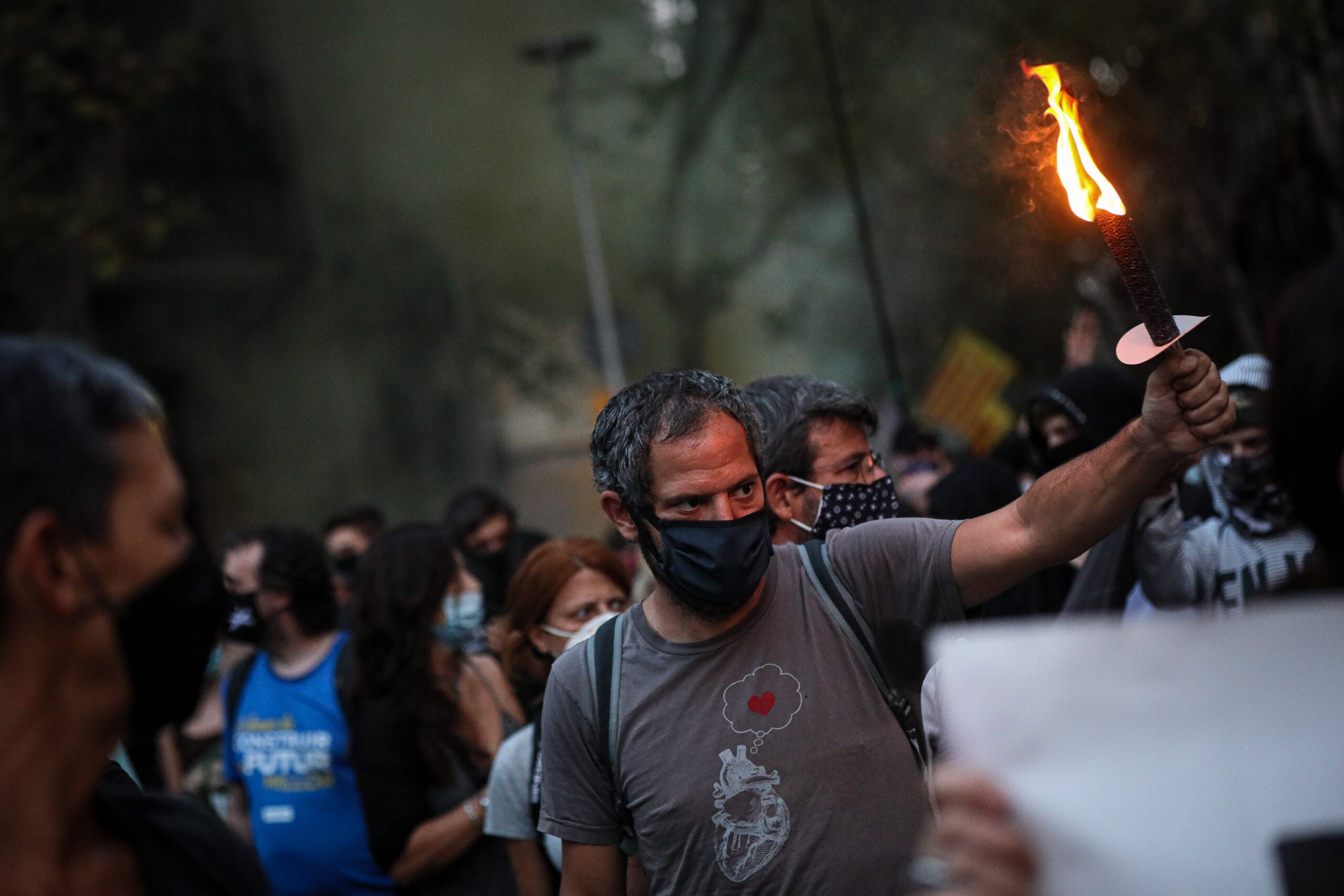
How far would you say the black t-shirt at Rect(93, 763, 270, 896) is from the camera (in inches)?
65.5

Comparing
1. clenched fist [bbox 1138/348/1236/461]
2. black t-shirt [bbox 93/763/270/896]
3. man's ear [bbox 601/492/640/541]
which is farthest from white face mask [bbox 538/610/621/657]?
clenched fist [bbox 1138/348/1236/461]

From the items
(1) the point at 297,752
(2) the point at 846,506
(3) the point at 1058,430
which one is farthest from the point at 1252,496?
(1) the point at 297,752

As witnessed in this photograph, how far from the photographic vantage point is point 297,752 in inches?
154

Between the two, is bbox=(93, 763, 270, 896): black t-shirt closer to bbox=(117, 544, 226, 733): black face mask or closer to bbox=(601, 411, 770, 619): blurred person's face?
bbox=(117, 544, 226, 733): black face mask

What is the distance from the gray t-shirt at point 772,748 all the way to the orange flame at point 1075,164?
2.24 feet

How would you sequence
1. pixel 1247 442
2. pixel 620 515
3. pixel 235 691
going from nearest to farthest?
pixel 620 515 < pixel 1247 442 < pixel 235 691

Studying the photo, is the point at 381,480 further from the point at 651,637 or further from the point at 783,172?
the point at 651,637

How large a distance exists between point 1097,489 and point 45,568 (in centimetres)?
156

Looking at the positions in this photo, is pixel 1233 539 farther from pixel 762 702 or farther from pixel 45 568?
pixel 45 568

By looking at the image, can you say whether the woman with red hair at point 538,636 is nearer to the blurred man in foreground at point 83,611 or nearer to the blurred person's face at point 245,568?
the blurred person's face at point 245,568

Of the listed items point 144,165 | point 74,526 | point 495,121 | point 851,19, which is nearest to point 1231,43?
point 851,19

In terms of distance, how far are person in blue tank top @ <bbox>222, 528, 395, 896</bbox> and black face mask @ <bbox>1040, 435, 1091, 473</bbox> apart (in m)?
2.31

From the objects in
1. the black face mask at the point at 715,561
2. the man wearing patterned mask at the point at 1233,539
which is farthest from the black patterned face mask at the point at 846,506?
the man wearing patterned mask at the point at 1233,539

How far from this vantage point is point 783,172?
2169 cm
